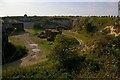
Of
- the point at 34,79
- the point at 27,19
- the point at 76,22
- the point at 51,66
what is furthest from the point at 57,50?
the point at 27,19

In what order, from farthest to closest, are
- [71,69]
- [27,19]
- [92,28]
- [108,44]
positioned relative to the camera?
[27,19]
[92,28]
[108,44]
[71,69]

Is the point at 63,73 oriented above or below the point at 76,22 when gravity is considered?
below

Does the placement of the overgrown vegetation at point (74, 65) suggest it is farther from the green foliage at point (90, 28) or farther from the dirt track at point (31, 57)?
the green foliage at point (90, 28)

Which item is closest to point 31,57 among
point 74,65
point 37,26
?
point 74,65

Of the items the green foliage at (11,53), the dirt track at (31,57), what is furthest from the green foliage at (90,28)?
the green foliage at (11,53)

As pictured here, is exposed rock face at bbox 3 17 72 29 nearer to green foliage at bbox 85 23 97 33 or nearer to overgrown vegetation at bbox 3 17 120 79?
green foliage at bbox 85 23 97 33

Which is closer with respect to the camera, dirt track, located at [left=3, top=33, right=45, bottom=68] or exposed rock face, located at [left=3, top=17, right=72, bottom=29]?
dirt track, located at [left=3, top=33, right=45, bottom=68]

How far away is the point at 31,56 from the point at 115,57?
1209 centimetres

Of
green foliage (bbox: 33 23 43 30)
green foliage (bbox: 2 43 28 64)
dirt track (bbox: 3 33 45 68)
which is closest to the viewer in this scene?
dirt track (bbox: 3 33 45 68)

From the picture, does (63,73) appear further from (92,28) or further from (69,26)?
(69,26)

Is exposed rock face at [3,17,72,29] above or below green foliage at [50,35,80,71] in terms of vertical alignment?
above

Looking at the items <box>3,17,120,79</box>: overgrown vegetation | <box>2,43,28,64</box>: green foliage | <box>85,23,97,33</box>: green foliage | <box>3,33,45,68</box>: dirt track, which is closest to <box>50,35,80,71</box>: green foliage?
<box>3,17,120,79</box>: overgrown vegetation

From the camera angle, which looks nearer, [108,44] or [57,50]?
[57,50]

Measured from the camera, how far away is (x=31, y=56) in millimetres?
34969
